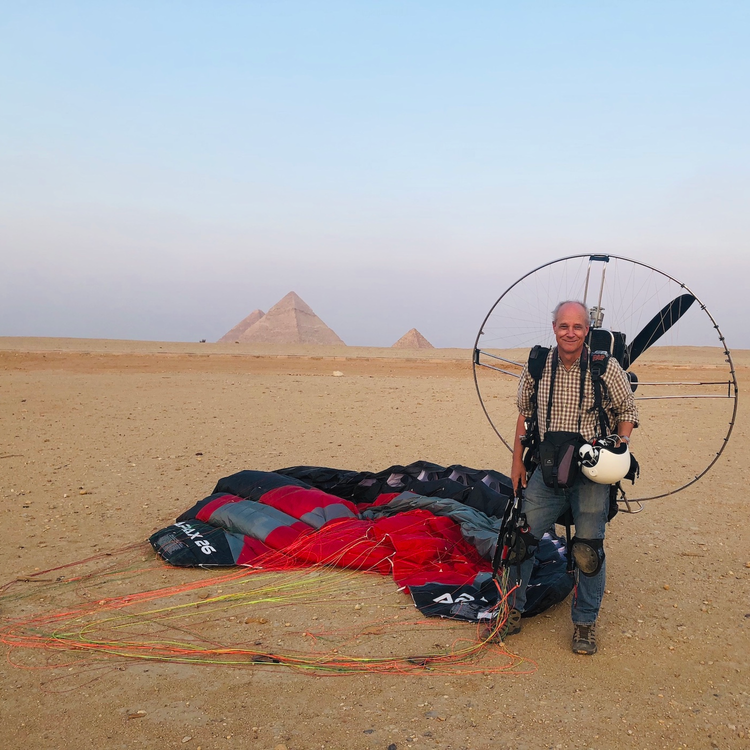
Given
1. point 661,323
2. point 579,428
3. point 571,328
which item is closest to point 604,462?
point 579,428

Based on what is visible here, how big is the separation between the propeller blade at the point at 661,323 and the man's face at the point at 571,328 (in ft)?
6.14

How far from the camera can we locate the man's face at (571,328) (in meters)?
4.13

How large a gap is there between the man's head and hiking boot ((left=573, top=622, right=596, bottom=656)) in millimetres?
1661

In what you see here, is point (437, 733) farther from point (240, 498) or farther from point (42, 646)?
point (240, 498)

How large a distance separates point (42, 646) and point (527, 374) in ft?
11.4

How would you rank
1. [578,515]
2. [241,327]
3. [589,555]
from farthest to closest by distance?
1. [241,327]
2. [578,515]
3. [589,555]

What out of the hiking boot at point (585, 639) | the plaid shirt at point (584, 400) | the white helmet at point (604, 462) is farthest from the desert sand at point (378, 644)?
the plaid shirt at point (584, 400)

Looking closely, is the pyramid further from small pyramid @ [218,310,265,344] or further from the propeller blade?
the propeller blade

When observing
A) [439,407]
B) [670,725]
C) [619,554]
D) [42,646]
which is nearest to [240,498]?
[42,646]

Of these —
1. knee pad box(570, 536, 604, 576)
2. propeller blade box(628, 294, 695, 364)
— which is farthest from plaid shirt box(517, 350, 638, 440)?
propeller blade box(628, 294, 695, 364)

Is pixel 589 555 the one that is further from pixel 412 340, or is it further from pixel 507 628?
pixel 412 340

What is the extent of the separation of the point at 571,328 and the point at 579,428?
24.7 inches

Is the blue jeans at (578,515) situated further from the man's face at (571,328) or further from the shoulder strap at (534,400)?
the man's face at (571,328)

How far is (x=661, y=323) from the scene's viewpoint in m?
5.94
